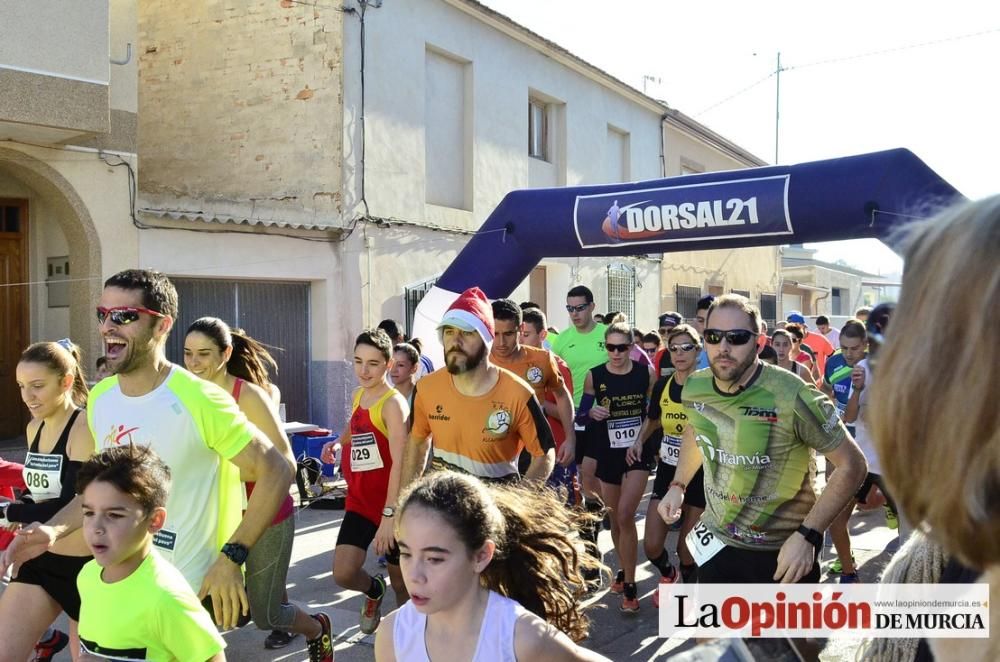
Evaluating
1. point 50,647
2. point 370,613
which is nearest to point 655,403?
point 370,613

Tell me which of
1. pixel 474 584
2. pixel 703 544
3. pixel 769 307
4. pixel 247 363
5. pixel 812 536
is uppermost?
pixel 769 307

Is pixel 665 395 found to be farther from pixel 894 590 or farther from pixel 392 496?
pixel 894 590

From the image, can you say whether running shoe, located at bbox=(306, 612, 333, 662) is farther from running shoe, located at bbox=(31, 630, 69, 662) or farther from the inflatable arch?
the inflatable arch

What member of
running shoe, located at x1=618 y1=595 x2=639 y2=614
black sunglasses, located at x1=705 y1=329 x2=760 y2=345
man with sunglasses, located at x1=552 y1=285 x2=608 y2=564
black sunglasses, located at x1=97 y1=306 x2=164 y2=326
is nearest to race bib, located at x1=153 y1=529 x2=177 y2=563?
black sunglasses, located at x1=97 y1=306 x2=164 y2=326

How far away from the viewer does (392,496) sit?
495 centimetres

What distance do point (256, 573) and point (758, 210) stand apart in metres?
4.48

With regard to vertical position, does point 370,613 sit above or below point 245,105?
below

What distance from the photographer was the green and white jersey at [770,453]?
3.79 metres

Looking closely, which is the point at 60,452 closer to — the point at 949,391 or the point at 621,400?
the point at 621,400

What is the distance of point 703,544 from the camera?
13.0ft

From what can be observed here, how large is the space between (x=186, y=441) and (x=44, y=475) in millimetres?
1229

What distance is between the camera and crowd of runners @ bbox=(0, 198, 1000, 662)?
1.09m

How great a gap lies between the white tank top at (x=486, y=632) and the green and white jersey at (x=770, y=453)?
63.8 inches

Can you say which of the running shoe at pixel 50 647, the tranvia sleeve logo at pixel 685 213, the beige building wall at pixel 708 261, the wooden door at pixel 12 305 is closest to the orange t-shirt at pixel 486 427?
the running shoe at pixel 50 647
